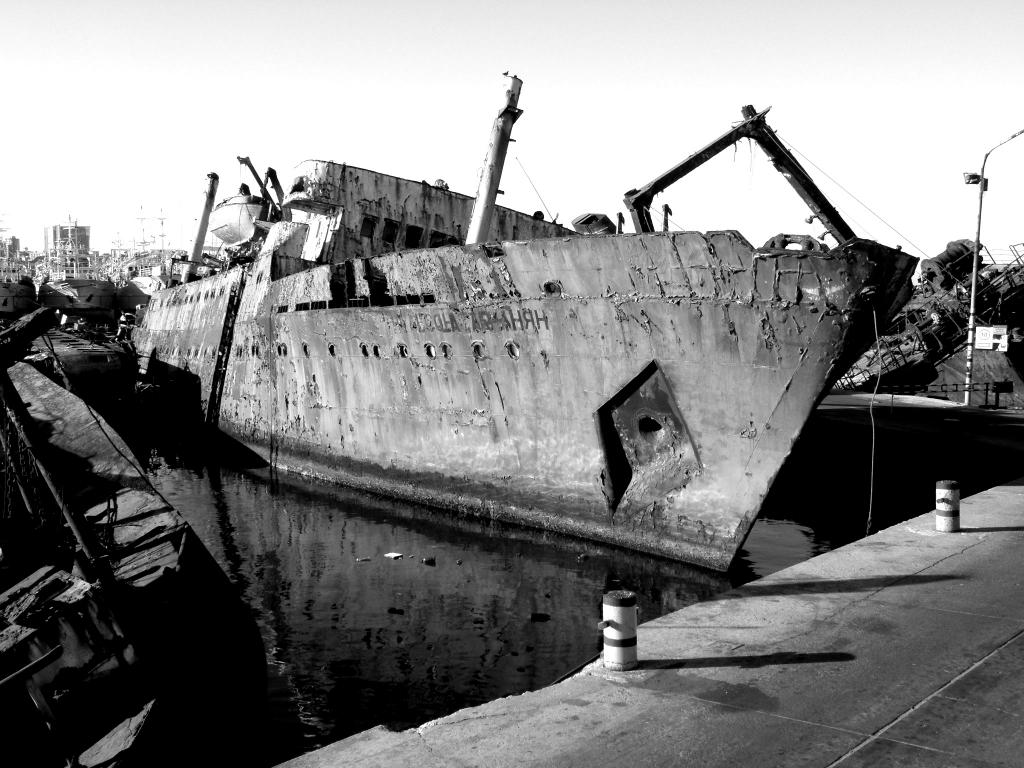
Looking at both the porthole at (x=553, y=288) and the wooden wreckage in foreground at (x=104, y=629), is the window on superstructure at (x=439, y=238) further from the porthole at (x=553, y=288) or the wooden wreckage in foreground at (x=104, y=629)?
the wooden wreckage in foreground at (x=104, y=629)

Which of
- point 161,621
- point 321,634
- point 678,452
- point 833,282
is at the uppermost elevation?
point 833,282

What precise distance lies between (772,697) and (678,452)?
5.59 m

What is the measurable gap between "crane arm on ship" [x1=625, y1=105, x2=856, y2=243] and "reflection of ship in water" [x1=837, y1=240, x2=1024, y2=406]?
15542 mm

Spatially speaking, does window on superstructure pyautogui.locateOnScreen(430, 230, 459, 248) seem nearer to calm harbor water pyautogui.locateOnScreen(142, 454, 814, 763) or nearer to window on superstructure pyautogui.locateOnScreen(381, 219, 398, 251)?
window on superstructure pyautogui.locateOnScreen(381, 219, 398, 251)

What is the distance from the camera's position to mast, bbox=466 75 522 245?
14.7 meters

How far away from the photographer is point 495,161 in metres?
14.9

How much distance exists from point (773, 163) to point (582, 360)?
4.10 m

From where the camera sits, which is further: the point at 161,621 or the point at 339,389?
the point at 339,389

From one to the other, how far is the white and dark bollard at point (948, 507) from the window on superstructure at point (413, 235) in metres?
12.3

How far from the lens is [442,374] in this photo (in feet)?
43.0

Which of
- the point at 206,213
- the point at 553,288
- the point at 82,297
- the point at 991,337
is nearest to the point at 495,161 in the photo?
the point at 553,288

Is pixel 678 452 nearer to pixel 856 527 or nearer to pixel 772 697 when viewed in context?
pixel 856 527

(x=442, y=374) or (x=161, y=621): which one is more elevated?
(x=442, y=374)

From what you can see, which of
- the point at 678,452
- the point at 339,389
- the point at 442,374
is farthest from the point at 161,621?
the point at 339,389
